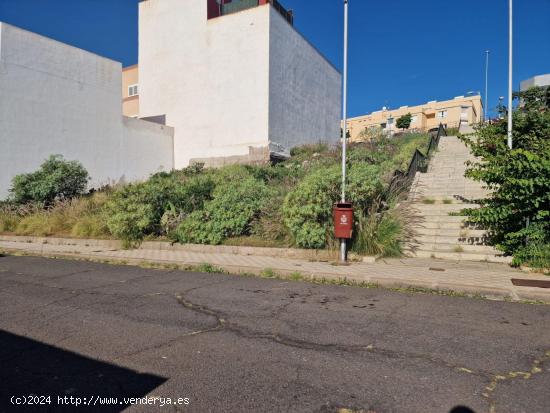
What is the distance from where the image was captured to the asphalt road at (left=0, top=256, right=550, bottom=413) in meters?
3.09

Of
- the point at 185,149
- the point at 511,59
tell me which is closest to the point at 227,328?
the point at 511,59

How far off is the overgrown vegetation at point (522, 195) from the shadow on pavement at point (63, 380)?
7488 mm

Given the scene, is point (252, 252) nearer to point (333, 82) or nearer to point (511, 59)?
point (511, 59)

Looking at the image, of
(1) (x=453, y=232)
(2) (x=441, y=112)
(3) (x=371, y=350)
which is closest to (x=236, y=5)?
(1) (x=453, y=232)

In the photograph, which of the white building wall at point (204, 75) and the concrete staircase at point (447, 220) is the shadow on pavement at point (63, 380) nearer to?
the concrete staircase at point (447, 220)

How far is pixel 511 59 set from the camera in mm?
9094

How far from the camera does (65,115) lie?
22.2 m

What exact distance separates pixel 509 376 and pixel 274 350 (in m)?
2.18

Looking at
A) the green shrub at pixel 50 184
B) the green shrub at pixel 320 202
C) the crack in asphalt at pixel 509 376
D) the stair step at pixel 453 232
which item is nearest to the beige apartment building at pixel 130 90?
the green shrub at pixel 50 184

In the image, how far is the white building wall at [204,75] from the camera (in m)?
25.4

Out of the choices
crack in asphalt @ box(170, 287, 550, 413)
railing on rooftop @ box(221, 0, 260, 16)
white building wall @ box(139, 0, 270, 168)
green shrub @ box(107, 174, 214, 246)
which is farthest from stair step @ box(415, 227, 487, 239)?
railing on rooftop @ box(221, 0, 260, 16)

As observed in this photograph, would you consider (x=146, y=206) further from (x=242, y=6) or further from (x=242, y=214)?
(x=242, y=6)

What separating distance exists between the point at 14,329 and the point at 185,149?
24233 mm

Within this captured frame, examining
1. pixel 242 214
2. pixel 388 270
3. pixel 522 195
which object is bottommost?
pixel 388 270
